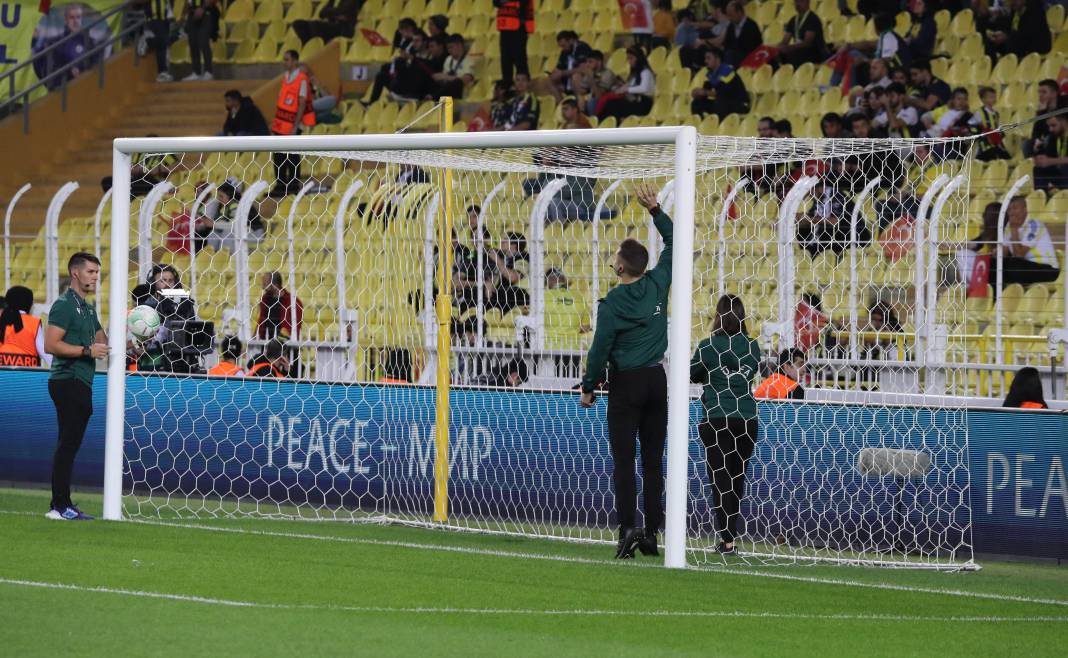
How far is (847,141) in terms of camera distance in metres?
9.50

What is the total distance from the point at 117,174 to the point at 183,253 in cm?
498

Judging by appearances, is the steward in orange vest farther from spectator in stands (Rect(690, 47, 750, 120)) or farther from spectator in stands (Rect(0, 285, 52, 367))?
spectator in stands (Rect(690, 47, 750, 120))

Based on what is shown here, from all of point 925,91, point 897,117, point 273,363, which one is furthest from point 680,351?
point 925,91

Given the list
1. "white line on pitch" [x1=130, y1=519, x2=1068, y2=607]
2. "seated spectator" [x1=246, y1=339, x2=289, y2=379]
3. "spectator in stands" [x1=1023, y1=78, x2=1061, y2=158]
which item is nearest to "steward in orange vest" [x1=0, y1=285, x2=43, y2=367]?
"seated spectator" [x1=246, y1=339, x2=289, y2=379]

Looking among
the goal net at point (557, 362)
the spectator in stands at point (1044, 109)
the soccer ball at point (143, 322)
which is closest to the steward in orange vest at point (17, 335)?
the goal net at point (557, 362)

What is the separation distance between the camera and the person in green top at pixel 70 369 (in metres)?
10.1

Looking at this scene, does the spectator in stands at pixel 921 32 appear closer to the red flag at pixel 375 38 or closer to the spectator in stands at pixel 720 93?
the spectator in stands at pixel 720 93

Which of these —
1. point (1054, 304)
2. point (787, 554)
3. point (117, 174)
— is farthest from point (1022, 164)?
point (117, 174)

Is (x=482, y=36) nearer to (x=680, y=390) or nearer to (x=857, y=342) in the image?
(x=857, y=342)

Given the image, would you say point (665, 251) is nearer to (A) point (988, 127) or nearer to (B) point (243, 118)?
(A) point (988, 127)

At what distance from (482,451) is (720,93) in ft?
25.5

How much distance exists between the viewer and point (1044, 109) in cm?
1514

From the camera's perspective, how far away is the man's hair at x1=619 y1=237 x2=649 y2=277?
9352mm

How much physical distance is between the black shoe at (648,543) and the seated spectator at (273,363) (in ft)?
13.6
